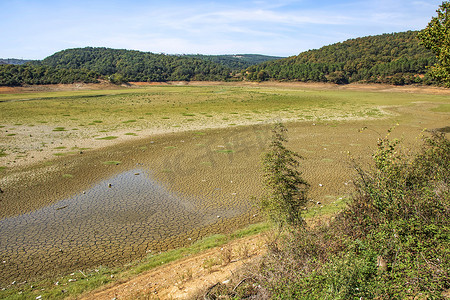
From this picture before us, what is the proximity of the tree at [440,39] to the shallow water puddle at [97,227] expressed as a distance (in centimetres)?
1687

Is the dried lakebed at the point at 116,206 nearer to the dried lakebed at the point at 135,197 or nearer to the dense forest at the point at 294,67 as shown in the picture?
the dried lakebed at the point at 135,197

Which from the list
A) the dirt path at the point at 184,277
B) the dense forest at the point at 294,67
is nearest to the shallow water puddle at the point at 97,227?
the dirt path at the point at 184,277

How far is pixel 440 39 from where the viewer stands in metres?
18.1

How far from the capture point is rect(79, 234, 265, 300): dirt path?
618 centimetres

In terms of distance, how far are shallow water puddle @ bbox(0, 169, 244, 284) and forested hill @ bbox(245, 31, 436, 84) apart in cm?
8572

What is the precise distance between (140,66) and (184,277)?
145702mm

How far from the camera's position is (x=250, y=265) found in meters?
6.11

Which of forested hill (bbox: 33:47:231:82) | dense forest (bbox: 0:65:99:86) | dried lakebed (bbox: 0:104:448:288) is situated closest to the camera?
dried lakebed (bbox: 0:104:448:288)

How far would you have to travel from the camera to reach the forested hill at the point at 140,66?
129875mm

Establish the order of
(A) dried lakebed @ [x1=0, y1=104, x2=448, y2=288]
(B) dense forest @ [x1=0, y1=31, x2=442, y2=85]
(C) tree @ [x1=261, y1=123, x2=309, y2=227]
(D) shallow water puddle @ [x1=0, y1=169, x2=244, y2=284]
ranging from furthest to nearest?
(B) dense forest @ [x1=0, y1=31, x2=442, y2=85] < (A) dried lakebed @ [x1=0, y1=104, x2=448, y2=288] < (D) shallow water puddle @ [x1=0, y1=169, x2=244, y2=284] < (C) tree @ [x1=261, y1=123, x2=309, y2=227]

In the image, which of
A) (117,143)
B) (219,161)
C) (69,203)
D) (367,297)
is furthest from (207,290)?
(117,143)

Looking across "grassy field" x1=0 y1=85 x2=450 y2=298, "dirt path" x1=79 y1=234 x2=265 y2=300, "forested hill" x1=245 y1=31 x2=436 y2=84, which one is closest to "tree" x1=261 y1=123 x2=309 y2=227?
"grassy field" x1=0 y1=85 x2=450 y2=298

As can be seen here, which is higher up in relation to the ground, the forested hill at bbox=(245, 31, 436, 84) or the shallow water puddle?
the forested hill at bbox=(245, 31, 436, 84)

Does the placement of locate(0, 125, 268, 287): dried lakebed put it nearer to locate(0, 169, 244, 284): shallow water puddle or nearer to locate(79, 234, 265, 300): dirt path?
locate(0, 169, 244, 284): shallow water puddle
